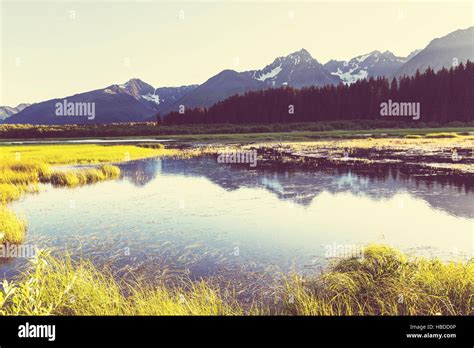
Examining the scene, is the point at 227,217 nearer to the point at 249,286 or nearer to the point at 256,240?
the point at 256,240

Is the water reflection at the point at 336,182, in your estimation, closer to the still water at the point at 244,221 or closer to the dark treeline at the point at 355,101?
the still water at the point at 244,221

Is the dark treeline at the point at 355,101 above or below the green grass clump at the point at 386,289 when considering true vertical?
above

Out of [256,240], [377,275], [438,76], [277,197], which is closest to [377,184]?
[277,197]

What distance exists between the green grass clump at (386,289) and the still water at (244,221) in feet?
6.14

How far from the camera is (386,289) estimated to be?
7578mm

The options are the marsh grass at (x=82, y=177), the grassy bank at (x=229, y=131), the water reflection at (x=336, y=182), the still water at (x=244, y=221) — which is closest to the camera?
the still water at (x=244, y=221)

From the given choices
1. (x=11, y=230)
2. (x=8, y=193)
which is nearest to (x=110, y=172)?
(x=8, y=193)

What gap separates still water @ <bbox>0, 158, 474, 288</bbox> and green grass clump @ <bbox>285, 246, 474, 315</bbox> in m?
1.87

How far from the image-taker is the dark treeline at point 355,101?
9206 cm

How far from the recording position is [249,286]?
922 cm

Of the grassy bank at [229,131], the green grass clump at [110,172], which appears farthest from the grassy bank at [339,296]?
the grassy bank at [229,131]

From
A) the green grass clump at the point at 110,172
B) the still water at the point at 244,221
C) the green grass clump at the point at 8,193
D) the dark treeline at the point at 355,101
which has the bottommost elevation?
the still water at the point at 244,221

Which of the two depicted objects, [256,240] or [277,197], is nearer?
[256,240]

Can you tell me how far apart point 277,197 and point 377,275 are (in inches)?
490
